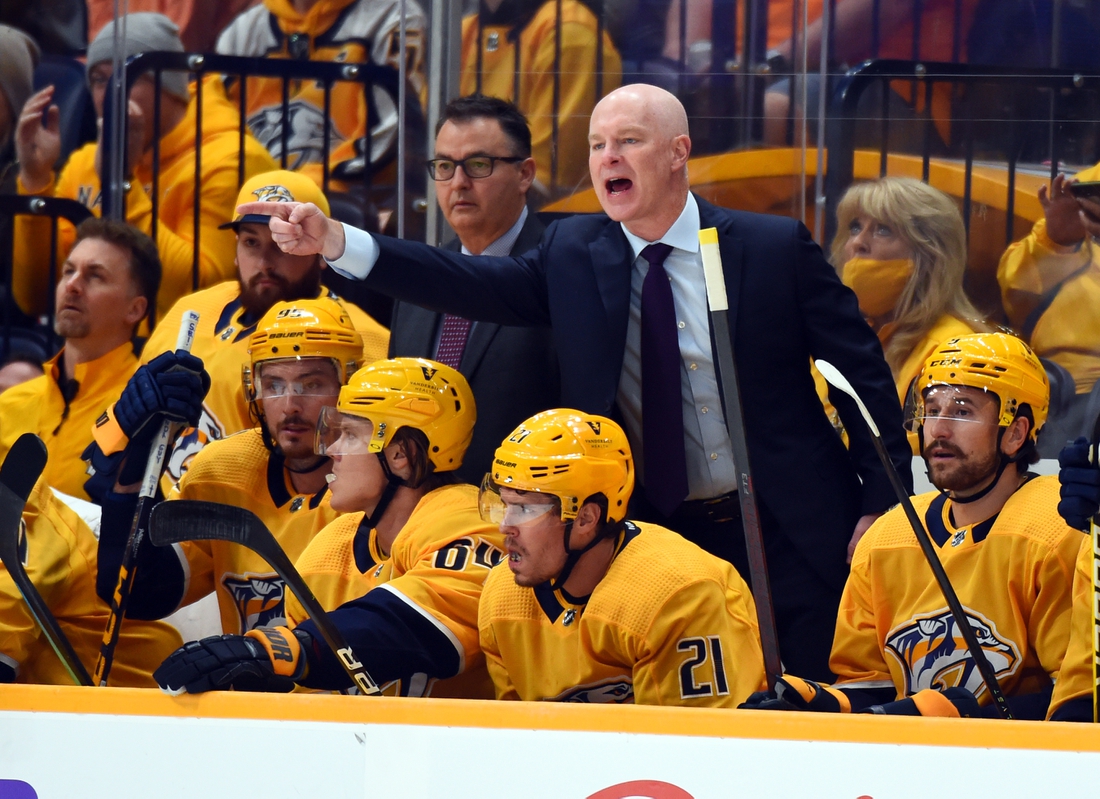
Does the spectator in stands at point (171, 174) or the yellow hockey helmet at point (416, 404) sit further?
the spectator in stands at point (171, 174)

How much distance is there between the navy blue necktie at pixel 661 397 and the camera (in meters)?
2.88

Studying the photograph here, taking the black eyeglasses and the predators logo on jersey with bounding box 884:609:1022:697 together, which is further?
the black eyeglasses

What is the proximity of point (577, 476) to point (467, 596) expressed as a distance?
341 millimetres

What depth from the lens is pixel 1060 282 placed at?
11.9 ft

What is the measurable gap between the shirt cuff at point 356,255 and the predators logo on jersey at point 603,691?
0.86m

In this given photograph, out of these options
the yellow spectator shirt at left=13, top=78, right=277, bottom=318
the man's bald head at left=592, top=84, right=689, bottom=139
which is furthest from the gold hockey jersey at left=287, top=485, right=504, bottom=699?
the yellow spectator shirt at left=13, top=78, right=277, bottom=318

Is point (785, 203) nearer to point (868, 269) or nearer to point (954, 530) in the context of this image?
point (868, 269)

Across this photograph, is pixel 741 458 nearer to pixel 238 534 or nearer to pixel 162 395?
pixel 238 534

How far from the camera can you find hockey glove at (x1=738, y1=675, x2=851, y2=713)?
2.23m

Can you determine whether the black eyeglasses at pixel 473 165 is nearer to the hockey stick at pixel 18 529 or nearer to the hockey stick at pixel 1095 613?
the hockey stick at pixel 18 529

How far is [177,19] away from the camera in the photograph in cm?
436

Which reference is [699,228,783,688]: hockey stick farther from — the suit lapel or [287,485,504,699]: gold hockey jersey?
[287,485,504,699]: gold hockey jersey

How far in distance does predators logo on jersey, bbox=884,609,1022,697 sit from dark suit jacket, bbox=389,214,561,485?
943 mm

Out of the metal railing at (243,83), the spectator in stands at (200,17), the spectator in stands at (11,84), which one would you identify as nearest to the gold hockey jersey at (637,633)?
the metal railing at (243,83)
